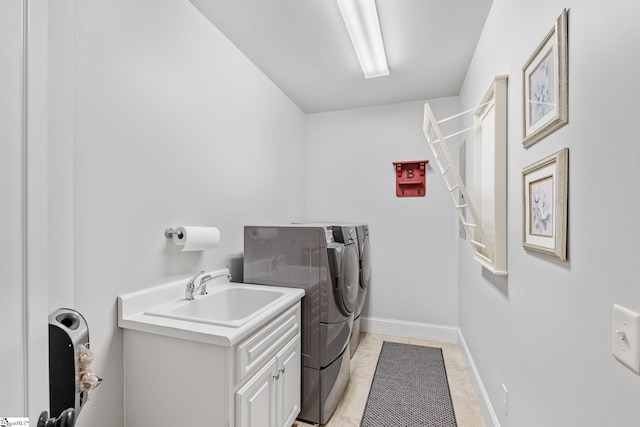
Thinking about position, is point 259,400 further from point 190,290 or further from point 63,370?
point 63,370

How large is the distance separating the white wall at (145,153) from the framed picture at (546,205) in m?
1.77

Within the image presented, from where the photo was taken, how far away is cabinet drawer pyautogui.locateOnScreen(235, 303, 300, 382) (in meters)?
1.32

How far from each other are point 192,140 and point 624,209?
77.4 inches

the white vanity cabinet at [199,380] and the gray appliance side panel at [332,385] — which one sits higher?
the white vanity cabinet at [199,380]

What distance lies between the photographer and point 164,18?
5.57 ft

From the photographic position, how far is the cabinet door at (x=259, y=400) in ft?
4.29

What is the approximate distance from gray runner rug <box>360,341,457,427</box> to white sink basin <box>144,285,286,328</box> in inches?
40.5

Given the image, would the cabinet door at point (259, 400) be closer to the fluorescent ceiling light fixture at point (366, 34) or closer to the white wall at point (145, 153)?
the white wall at point (145, 153)

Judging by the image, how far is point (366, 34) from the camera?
2.14 metres

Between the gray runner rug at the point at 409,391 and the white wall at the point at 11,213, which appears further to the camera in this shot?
the gray runner rug at the point at 409,391

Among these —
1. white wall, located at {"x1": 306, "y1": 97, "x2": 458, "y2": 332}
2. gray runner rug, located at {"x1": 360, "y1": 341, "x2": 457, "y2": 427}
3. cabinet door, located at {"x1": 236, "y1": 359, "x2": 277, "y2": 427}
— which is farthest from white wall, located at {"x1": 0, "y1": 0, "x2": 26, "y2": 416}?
white wall, located at {"x1": 306, "y1": 97, "x2": 458, "y2": 332}

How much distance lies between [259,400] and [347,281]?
1.01 meters

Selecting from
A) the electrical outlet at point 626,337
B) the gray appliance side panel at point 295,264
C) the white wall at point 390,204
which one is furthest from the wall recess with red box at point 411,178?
the electrical outlet at point 626,337

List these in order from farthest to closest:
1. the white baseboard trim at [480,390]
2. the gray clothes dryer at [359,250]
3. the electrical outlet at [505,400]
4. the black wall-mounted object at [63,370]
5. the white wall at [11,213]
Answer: the gray clothes dryer at [359,250] < the white baseboard trim at [480,390] < the electrical outlet at [505,400] < the black wall-mounted object at [63,370] < the white wall at [11,213]
